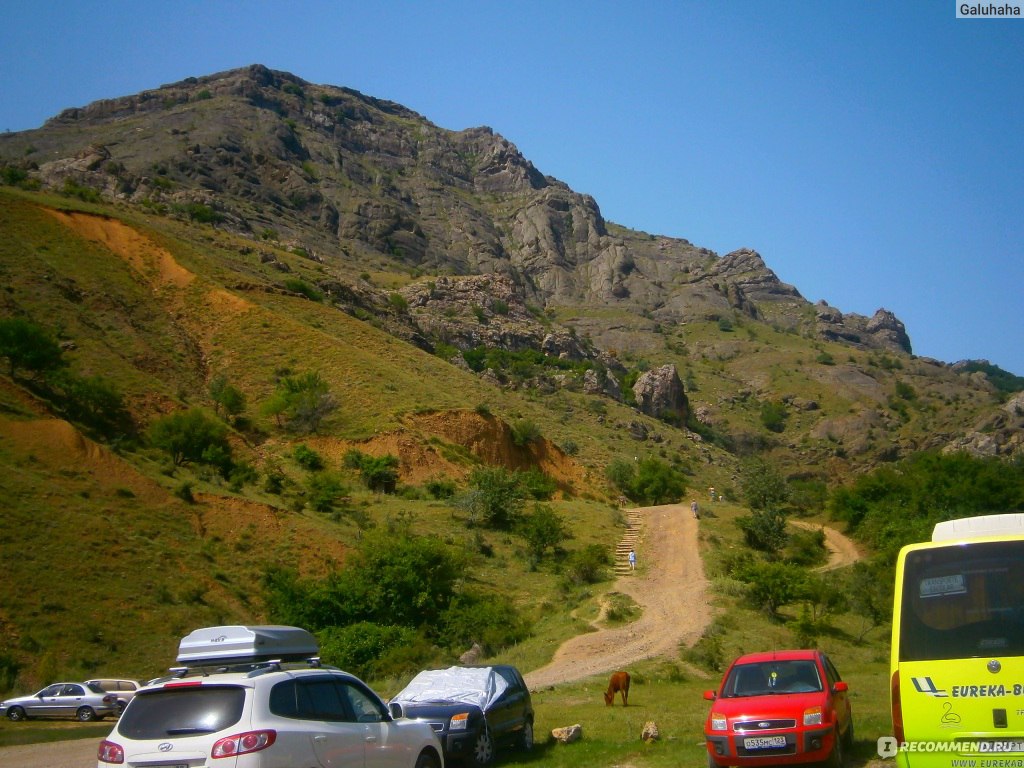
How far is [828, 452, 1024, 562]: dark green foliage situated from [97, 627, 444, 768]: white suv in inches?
1319

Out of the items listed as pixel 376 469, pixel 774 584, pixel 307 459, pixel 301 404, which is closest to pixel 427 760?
pixel 774 584

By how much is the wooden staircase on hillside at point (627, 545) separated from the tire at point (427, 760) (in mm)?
31823

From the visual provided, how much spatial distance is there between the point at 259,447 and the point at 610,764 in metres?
44.0

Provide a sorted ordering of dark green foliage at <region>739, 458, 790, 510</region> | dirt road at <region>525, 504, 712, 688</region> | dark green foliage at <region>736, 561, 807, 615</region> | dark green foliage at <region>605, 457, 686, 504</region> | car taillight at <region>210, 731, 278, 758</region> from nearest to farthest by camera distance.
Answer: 1. car taillight at <region>210, 731, 278, 758</region>
2. dirt road at <region>525, 504, 712, 688</region>
3. dark green foliage at <region>736, 561, 807, 615</region>
4. dark green foliage at <region>739, 458, 790, 510</region>
5. dark green foliage at <region>605, 457, 686, 504</region>

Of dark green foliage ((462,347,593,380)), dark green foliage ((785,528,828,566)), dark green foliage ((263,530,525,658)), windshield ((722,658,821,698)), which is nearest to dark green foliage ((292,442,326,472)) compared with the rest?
dark green foliage ((263,530,525,658))

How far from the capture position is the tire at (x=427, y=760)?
9.61 metres

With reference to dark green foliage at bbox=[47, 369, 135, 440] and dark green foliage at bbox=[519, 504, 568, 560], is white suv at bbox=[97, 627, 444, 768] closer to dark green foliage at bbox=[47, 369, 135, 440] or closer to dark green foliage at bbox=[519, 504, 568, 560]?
dark green foliage at bbox=[519, 504, 568, 560]

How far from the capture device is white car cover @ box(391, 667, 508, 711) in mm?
13750

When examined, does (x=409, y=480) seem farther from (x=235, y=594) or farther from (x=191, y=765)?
(x=191, y=765)

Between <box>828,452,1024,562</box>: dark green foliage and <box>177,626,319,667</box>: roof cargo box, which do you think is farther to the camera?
<box>828,452,1024,562</box>: dark green foliage

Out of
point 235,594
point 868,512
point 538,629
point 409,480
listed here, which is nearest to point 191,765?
point 538,629

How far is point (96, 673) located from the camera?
26.4 meters

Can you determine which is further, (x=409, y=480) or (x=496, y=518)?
(x=409, y=480)

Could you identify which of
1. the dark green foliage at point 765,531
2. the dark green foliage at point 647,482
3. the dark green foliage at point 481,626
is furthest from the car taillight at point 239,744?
the dark green foliage at point 647,482
